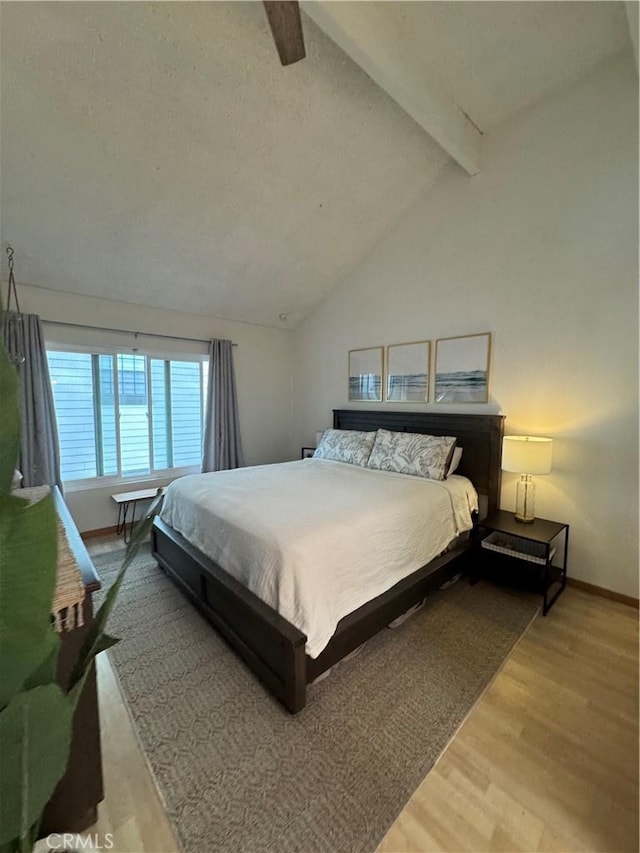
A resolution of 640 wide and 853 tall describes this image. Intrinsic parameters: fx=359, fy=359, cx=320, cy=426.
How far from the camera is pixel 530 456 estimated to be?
2.39 meters

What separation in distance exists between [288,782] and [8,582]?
4.59 feet

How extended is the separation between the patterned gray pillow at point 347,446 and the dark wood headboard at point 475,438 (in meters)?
0.39

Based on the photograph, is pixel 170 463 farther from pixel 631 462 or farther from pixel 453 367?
pixel 631 462

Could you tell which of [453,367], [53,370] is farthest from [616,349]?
[53,370]

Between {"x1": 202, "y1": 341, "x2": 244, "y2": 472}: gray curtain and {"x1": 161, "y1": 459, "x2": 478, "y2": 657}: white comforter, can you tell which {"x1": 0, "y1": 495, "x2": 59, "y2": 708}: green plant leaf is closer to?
{"x1": 161, "y1": 459, "x2": 478, "y2": 657}: white comforter

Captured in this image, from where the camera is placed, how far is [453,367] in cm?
318

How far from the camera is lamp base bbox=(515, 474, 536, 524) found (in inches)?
102

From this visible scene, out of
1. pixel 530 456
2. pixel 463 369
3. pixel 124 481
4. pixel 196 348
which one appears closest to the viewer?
pixel 530 456

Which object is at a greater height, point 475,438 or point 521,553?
point 475,438

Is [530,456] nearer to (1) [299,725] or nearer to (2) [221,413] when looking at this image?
(1) [299,725]

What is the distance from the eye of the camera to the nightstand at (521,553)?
238 centimetres

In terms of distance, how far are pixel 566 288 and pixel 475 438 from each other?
49.1 inches

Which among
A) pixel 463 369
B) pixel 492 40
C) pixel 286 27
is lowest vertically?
pixel 463 369

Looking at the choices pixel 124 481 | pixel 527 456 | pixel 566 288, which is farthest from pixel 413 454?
pixel 124 481
